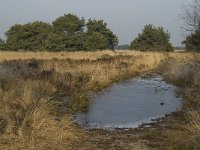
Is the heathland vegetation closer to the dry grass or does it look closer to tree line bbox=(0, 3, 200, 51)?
the dry grass

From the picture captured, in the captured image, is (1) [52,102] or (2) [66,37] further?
(2) [66,37]

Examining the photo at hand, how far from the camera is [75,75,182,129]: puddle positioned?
1246 cm

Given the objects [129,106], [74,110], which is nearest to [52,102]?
[74,110]

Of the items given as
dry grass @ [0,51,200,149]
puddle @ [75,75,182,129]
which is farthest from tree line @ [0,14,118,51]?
puddle @ [75,75,182,129]

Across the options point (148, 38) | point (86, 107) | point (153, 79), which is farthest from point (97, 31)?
point (86, 107)

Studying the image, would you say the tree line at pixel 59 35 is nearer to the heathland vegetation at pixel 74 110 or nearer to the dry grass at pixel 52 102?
the heathland vegetation at pixel 74 110

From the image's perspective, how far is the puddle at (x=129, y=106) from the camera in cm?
1246

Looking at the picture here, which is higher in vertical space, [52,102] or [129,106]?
[52,102]

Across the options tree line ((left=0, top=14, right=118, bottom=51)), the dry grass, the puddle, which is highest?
tree line ((left=0, top=14, right=118, bottom=51))

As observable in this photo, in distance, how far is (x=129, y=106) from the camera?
15.6 metres

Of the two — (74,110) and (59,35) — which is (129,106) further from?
(59,35)

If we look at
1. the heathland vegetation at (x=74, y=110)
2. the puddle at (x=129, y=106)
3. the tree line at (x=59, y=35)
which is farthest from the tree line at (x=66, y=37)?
the puddle at (x=129, y=106)

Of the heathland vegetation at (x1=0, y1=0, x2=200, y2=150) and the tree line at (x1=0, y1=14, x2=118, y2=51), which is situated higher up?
the tree line at (x1=0, y1=14, x2=118, y2=51)

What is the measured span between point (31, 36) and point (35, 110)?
4898cm
